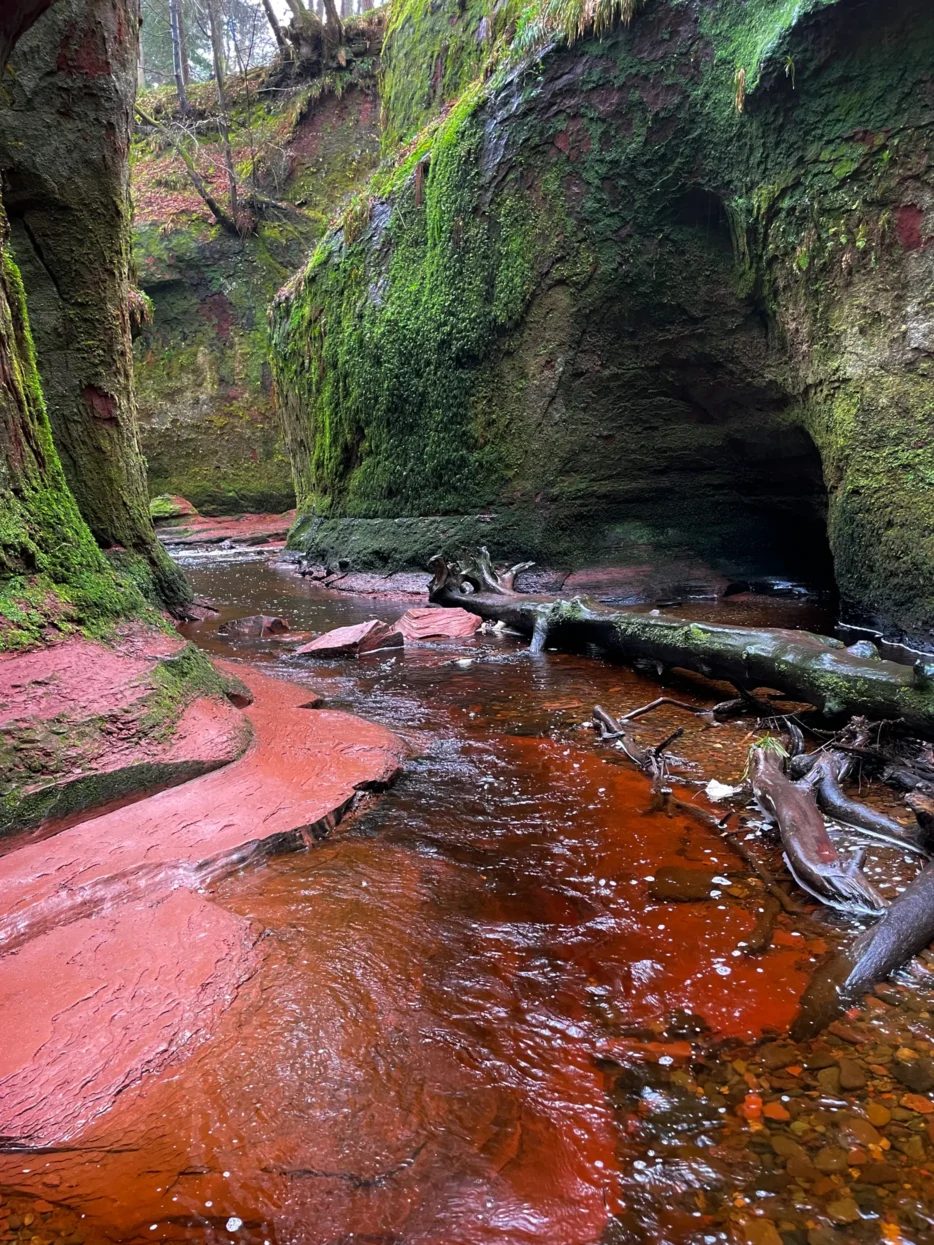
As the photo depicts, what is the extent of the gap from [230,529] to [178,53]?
17.9 m

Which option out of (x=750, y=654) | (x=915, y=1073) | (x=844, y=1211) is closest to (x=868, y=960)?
(x=915, y=1073)

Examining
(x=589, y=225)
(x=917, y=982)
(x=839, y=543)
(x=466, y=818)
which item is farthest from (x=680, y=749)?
(x=589, y=225)

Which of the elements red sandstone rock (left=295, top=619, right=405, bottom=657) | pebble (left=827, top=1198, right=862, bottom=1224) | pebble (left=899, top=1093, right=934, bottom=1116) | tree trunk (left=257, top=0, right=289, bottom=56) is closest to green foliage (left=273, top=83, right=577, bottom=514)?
red sandstone rock (left=295, top=619, right=405, bottom=657)

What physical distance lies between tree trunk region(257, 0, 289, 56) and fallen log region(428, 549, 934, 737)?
82.4 feet

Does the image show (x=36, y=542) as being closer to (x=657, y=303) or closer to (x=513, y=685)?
(x=513, y=685)

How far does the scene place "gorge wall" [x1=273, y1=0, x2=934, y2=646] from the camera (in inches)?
252

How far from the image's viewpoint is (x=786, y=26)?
6523 millimetres

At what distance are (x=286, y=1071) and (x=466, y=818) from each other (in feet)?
5.14

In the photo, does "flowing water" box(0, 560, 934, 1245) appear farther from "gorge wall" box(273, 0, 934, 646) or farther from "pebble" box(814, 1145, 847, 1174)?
"gorge wall" box(273, 0, 934, 646)

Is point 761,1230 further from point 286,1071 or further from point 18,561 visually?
point 18,561

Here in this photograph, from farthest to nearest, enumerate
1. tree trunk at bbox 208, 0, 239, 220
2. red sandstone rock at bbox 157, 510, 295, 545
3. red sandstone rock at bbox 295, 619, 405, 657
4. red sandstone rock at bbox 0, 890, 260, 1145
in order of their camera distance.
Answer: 1. tree trunk at bbox 208, 0, 239, 220
2. red sandstone rock at bbox 157, 510, 295, 545
3. red sandstone rock at bbox 295, 619, 405, 657
4. red sandstone rock at bbox 0, 890, 260, 1145

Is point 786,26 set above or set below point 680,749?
above

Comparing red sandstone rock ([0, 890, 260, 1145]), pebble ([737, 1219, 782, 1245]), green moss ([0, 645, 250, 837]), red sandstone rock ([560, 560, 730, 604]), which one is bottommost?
red sandstone rock ([560, 560, 730, 604])

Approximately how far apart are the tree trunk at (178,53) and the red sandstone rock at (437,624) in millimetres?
28035
